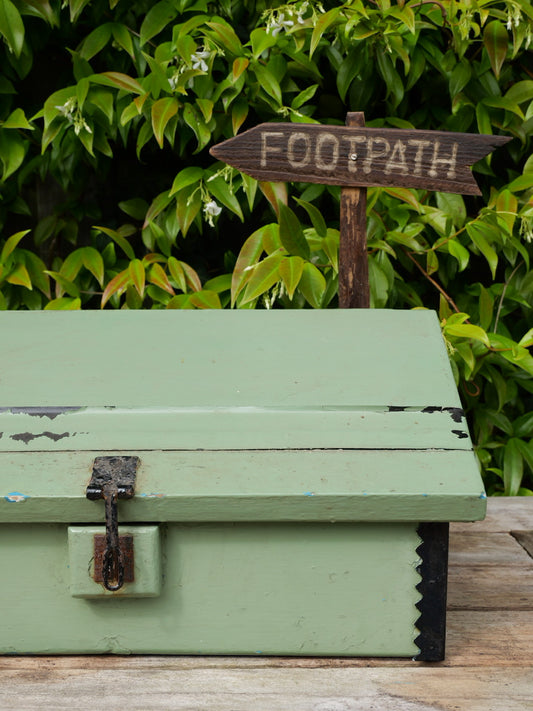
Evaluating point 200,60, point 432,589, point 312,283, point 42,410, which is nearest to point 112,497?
point 42,410

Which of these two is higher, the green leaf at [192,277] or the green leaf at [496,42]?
the green leaf at [496,42]

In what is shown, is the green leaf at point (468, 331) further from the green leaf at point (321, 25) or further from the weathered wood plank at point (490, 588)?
the green leaf at point (321, 25)

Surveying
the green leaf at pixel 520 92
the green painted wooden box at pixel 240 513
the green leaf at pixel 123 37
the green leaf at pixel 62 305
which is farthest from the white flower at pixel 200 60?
the green painted wooden box at pixel 240 513

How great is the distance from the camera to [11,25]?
164 cm

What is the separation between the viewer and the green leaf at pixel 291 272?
146cm

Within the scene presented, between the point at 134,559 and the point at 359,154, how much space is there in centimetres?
79

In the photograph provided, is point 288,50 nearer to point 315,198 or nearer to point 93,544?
point 315,198

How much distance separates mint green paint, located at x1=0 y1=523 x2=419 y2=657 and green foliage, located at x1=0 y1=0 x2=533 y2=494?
2.13ft

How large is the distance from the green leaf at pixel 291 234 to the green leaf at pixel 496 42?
64 cm

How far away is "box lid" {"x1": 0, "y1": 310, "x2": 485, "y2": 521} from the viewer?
0.91 m

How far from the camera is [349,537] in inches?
37.4

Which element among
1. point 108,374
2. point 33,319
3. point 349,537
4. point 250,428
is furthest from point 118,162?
point 349,537

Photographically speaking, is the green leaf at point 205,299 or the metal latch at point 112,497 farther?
the green leaf at point 205,299

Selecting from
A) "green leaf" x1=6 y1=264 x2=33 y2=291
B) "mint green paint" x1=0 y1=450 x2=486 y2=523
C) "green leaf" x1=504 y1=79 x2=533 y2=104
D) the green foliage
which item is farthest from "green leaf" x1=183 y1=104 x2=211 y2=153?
"mint green paint" x1=0 y1=450 x2=486 y2=523
